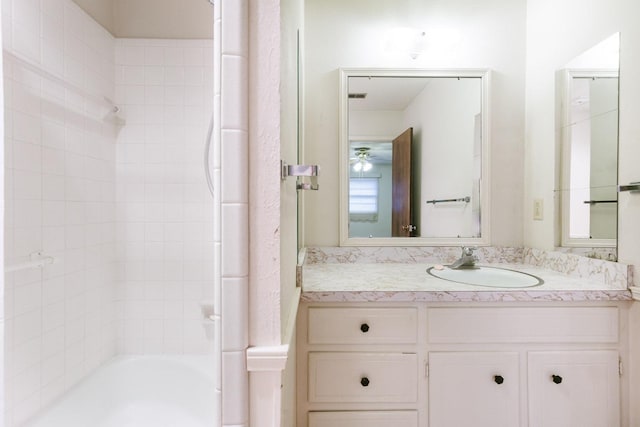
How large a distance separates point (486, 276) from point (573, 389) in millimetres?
528

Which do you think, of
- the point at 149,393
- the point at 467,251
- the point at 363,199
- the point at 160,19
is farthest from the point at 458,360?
the point at 160,19

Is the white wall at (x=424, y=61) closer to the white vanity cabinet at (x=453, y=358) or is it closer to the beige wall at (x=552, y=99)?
the beige wall at (x=552, y=99)

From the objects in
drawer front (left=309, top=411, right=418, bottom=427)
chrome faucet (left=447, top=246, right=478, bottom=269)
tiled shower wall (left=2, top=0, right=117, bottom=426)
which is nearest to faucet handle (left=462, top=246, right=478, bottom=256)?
chrome faucet (left=447, top=246, right=478, bottom=269)

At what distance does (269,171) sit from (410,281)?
924 mm

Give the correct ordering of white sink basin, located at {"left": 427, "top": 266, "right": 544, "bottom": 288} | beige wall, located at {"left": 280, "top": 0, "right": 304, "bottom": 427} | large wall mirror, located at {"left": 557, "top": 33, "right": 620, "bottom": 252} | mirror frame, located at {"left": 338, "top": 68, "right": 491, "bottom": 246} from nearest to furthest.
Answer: beige wall, located at {"left": 280, "top": 0, "right": 304, "bottom": 427} < large wall mirror, located at {"left": 557, "top": 33, "right": 620, "bottom": 252} < white sink basin, located at {"left": 427, "top": 266, "right": 544, "bottom": 288} < mirror frame, located at {"left": 338, "top": 68, "right": 491, "bottom": 246}

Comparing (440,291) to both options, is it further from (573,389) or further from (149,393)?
(149,393)

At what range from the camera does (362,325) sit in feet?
3.98

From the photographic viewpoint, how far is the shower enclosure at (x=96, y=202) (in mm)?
1175

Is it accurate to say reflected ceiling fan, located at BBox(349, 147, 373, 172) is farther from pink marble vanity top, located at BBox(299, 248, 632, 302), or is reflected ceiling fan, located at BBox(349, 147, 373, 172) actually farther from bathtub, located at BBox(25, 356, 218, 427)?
bathtub, located at BBox(25, 356, 218, 427)

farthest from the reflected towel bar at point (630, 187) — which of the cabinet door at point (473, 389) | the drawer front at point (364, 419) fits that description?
the drawer front at point (364, 419)

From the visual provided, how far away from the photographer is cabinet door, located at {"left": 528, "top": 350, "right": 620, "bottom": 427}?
1.22 meters

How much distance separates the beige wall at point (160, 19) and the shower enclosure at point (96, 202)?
0.13 feet

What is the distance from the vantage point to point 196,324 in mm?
1645

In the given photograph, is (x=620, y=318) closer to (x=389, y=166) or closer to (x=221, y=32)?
(x=389, y=166)
